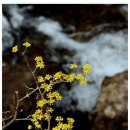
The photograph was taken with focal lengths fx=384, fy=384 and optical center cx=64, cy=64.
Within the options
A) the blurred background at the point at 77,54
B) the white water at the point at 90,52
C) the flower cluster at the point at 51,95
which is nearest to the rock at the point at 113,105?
the blurred background at the point at 77,54

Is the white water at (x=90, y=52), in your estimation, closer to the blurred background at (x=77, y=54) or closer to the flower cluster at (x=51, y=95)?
the blurred background at (x=77, y=54)

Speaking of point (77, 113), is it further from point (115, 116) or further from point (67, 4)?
point (67, 4)

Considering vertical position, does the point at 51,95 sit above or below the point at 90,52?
below

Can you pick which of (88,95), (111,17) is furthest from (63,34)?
(88,95)

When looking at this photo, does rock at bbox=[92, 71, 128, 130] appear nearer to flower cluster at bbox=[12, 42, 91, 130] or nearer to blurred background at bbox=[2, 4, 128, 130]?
blurred background at bbox=[2, 4, 128, 130]

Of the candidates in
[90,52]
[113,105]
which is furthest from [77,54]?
[113,105]

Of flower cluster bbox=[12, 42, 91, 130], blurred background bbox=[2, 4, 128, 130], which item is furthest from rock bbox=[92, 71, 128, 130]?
flower cluster bbox=[12, 42, 91, 130]

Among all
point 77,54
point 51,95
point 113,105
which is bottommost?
point 51,95

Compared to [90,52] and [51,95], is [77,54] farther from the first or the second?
[51,95]

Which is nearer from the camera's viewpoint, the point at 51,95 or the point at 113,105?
the point at 51,95
